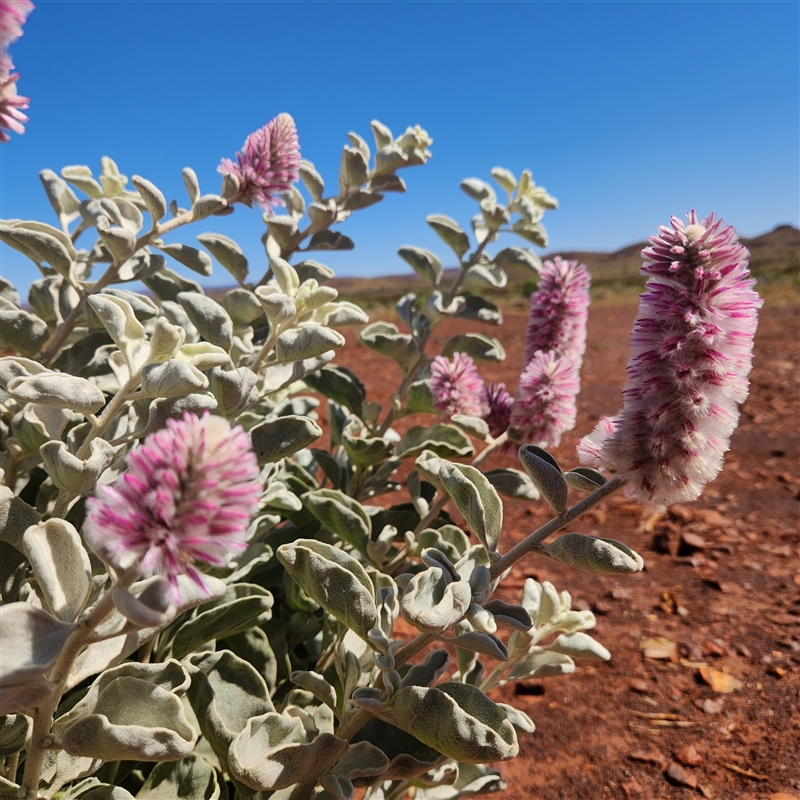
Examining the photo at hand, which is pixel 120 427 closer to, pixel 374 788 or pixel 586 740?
pixel 374 788

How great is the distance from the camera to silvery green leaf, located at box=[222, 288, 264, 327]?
1773 mm

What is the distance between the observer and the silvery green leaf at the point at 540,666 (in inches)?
62.3

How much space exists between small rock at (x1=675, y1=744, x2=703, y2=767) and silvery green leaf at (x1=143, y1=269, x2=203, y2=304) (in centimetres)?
187

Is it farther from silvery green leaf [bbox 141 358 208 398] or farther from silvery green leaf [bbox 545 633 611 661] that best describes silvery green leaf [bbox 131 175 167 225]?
silvery green leaf [bbox 545 633 611 661]

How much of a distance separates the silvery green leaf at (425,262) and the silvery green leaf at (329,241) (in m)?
0.29

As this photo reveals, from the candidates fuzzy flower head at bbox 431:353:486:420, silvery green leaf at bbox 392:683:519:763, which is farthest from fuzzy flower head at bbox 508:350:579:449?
silvery green leaf at bbox 392:683:519:763

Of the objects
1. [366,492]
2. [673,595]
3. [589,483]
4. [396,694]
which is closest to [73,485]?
[396,694]

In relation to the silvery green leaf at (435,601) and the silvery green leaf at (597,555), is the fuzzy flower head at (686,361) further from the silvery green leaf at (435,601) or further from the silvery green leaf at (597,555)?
the silvery green leaf at (435,601)

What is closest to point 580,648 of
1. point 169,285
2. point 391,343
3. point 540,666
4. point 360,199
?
point 540,666

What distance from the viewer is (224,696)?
1361mm

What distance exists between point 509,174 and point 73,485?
5.48 feet

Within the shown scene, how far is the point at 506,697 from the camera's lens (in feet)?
7.39

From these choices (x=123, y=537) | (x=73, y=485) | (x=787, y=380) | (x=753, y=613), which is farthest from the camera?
(x=787, y=380)

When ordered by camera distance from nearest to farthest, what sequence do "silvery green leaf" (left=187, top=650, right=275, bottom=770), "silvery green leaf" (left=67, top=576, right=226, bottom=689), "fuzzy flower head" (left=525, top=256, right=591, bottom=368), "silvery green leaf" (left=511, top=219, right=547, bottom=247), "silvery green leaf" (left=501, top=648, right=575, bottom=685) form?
"silvery green leaf" (left=67, top=576, right=226, bottom=689)
"silvery green leaf" (left=187, top=650, right=275, bottom=770)
"silvery green leaf" (left=501, top=648, right=575, bottom=685)
"fuzzy flower head" (left=525, top=256, right=591, bottom=368)
"silvery green leaf" (left=511, top=219, right=547, bottom=247)
